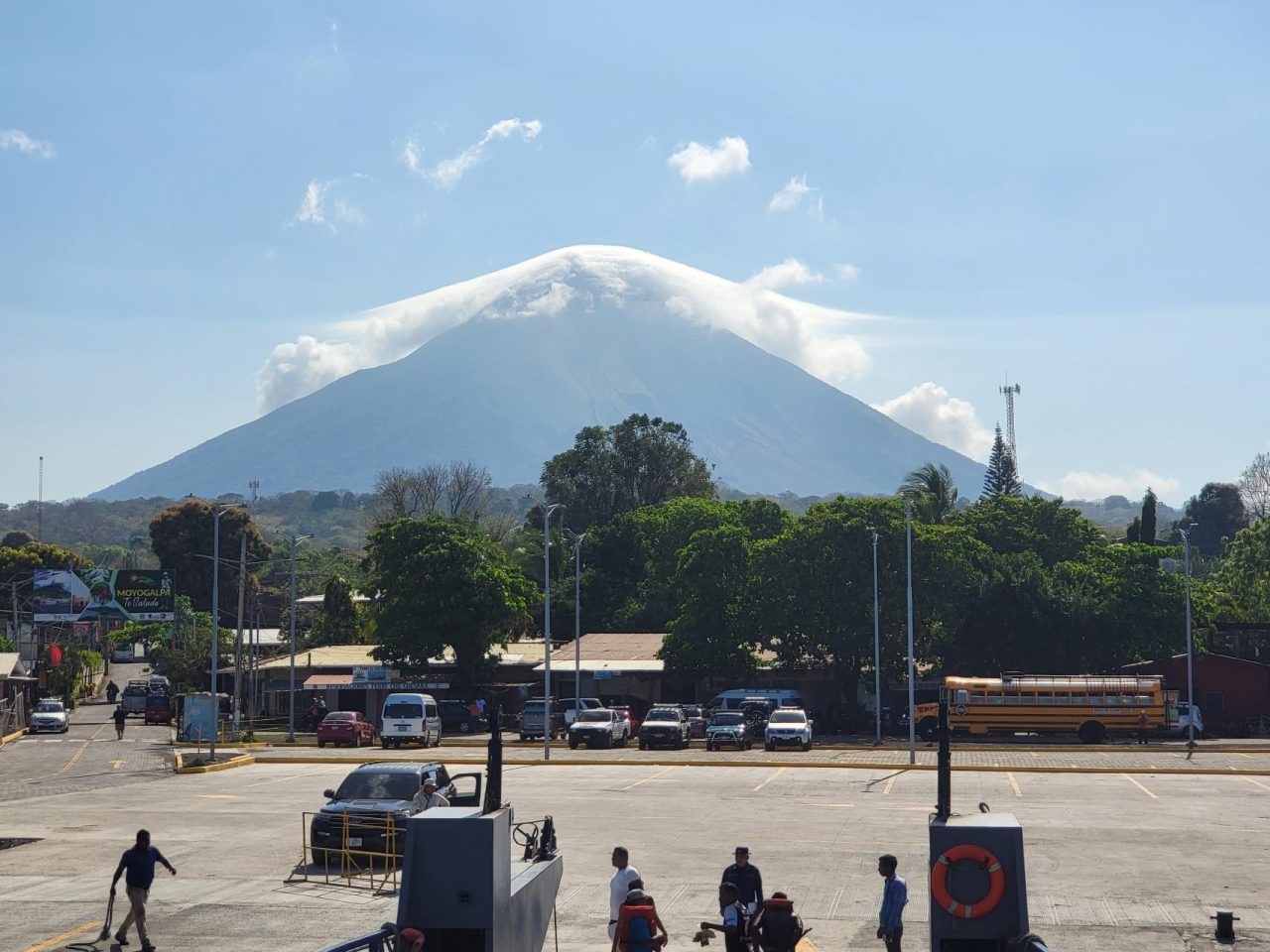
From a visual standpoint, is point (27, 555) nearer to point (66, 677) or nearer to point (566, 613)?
point (66, 677)

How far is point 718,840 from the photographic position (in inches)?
1041

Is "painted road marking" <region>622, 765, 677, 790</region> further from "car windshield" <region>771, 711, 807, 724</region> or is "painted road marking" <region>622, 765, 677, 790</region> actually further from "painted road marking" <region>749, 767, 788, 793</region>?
"car windshield" <region>771, 711, 807, 724</region>

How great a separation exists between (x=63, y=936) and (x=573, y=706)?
47.8 m

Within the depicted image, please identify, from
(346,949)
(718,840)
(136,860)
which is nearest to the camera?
(346,949)

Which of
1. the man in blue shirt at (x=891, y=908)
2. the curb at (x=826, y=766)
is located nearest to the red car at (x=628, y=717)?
the curb at (x=826, y=766)

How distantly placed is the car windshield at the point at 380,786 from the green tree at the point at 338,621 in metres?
67.3

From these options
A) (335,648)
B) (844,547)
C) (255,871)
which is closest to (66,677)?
(335,648)

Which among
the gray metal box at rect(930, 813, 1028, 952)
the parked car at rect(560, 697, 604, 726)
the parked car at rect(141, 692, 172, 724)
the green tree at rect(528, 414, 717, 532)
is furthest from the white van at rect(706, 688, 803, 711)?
the green tree at rect(528, 414, 717, 532)

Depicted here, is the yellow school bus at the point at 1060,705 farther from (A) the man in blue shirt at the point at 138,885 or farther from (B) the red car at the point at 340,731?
(A) the man in blue shirt at the point at 138,885

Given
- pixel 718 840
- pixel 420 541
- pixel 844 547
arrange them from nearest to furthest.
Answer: pixel 718 840
pixel 844 547
pixel 420 541

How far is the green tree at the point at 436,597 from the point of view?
69.8 metres

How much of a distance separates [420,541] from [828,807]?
41.3m

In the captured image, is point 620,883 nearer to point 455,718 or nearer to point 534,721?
point 534,721

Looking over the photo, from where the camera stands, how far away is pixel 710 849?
2536cm
